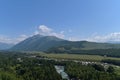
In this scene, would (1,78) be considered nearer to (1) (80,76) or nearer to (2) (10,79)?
(2) (10,79)

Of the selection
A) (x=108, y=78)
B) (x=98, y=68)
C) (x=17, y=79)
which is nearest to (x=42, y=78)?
(x=17, y=79)

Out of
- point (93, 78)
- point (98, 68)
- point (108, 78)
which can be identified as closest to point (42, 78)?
point (93, 78)

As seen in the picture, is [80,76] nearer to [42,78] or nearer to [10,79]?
[42,78]

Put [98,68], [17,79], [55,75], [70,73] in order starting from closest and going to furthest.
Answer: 1. [17,79]
2. [55,75]
3. [70,73]
4. [98,68]

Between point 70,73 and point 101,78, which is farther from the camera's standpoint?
point 70,73

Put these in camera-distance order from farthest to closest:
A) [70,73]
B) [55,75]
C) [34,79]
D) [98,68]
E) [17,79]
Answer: [98,68] → [70,73] → [55,75] → [34,79] → [17,79]

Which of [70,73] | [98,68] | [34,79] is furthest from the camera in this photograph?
[98,68]

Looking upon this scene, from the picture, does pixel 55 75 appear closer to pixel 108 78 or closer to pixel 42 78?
pixel 42 78

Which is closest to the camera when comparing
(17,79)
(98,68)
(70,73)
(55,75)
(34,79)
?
(17,79)

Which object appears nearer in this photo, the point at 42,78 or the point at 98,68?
the point at 42,78
